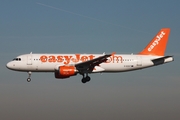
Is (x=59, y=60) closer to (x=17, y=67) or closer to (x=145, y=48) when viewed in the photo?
(x=17, y=67)

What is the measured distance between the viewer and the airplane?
64.2m

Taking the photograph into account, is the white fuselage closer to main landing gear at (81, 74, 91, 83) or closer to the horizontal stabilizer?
the horizontal stabilizer

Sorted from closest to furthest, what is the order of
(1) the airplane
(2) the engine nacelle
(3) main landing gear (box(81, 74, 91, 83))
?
(2) the engine nacelle, (1) the airplane, (3) main landing gear (box(81, 74, 91, 83))

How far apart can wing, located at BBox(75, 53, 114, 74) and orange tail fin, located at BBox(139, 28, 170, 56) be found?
9.71 metres

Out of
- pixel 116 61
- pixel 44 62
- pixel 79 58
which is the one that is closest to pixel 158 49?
pixel 116 61

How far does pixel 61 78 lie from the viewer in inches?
2542

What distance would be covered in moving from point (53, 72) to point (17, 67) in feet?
17.2

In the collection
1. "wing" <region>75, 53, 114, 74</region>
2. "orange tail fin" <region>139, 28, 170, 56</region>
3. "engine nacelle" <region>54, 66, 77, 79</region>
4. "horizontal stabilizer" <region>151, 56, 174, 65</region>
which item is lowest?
"engine nacelle" <region>54, 66, 77, 79</region>

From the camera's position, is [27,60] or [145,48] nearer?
[27,60]

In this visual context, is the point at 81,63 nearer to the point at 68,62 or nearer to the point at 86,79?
the point at 68,62

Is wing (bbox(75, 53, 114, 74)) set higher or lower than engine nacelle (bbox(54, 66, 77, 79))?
higher

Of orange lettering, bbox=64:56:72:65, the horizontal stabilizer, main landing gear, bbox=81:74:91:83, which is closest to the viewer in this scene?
orange lettering, bbox=64:56:72:65

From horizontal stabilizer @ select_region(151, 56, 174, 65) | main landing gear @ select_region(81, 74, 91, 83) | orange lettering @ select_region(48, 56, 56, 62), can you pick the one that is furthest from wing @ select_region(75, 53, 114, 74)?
horizontal stabilizer @ select_region(151, 56, 174, 65)

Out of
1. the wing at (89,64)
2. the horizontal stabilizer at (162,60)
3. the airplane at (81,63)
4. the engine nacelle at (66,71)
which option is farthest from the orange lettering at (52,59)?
the horizontal stabilizer at (162,60)
